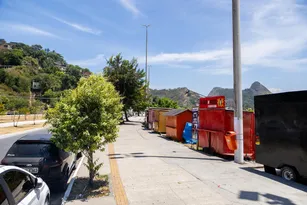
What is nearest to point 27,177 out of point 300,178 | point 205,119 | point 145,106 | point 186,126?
point 300,178

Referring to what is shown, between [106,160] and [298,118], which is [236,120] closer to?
[298,118]

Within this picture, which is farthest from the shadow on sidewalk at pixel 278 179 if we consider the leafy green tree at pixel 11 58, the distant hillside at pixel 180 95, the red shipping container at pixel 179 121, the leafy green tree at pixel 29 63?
the leafy green tree at pixel 11 58

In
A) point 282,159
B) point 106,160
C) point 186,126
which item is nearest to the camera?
point 282,159

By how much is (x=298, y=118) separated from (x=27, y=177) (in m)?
6.75

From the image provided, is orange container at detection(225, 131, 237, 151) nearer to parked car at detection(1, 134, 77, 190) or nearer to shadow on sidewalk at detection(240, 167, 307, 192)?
shadow on sidewalk at detection(240, 167, 307, 192)

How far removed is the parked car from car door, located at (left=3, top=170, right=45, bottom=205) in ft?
6.57

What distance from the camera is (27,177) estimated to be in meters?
4.06

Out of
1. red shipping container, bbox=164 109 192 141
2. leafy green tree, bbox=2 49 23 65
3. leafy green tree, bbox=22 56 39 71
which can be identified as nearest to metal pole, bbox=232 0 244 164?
red shipping container, bbox=164 109 192 141

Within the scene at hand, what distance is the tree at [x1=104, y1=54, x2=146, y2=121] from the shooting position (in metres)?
41.0

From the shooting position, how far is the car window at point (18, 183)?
132 inches

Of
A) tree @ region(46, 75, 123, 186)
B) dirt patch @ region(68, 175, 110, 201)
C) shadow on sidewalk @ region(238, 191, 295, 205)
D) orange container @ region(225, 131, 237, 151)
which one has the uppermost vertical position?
tree @ region(46, 75, 123, 186)

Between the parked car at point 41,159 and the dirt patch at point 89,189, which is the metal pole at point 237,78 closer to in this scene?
the dirt patch at point 89,189

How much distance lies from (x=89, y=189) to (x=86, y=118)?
1940 millimetres

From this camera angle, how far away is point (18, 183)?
365cm
